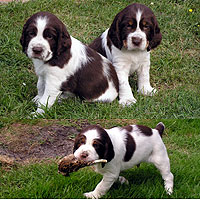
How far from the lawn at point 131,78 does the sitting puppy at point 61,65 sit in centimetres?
19

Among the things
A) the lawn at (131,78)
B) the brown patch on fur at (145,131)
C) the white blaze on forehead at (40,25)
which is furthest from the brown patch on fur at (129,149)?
the white blaze on forehead at (40,25)

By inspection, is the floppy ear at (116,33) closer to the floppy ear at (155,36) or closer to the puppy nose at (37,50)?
the floppy ear at (155,36)

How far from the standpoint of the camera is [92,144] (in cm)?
376

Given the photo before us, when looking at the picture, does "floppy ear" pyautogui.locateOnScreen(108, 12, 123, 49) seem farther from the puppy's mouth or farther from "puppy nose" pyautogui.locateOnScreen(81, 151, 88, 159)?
"puppy nose" pyautogui.locateOnScreen(81, 151, 88, 159)

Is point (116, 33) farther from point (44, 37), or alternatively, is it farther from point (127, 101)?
point (44, 37)

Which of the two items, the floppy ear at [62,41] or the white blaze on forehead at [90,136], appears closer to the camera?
the white blaze on forehead at [90,136]

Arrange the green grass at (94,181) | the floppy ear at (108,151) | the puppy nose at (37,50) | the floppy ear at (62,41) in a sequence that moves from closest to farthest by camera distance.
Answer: the floppy ear at (108,151) → the green grass at (94,181) → the puppy nose at (37,50) → the floppy ear at (62,41)

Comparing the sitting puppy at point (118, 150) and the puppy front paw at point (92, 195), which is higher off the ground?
the sitting puppy at point (118, 150)

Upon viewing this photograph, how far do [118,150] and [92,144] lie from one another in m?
0.48

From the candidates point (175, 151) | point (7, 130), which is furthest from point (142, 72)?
point (7, 130)

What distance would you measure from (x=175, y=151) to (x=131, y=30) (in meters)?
1.82

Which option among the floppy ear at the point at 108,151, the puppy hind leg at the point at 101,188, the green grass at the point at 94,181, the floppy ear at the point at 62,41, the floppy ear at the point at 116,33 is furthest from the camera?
the floppy ear at the point at 116,33

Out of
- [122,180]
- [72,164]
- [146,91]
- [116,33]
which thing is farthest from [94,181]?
[116,33]

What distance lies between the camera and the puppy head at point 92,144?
3.74m
